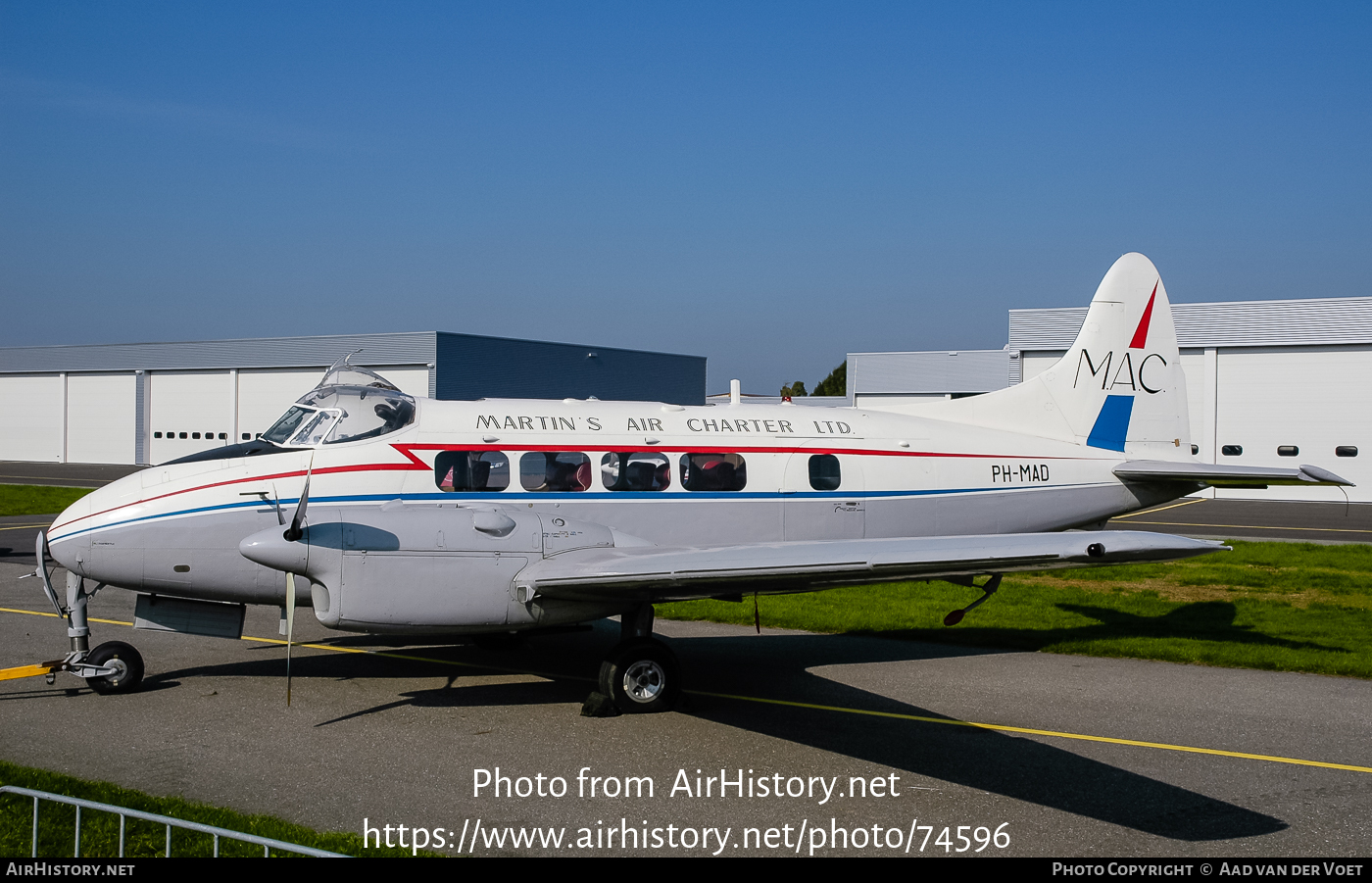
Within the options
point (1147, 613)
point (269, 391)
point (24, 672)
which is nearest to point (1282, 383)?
point (1147, 613)

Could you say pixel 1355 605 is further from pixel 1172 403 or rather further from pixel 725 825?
pixel 725 825

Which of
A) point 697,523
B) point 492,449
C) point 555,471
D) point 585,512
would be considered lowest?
point 697,523

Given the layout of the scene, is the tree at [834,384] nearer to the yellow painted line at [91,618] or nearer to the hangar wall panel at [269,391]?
the hangar wall panel at [269,391]

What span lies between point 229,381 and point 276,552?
163 feet

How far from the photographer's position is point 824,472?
11891mm

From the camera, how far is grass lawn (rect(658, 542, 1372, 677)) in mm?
13508

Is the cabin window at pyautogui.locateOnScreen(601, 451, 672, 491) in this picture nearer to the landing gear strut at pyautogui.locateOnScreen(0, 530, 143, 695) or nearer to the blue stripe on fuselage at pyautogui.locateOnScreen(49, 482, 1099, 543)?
the blue stripe on fuselage at pyautogui.locateOnScreen(49, 482, 1099, 543)

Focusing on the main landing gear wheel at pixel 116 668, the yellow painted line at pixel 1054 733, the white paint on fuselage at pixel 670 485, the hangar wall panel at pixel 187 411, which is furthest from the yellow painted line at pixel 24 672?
the hangar wall panel at pixel 187 411

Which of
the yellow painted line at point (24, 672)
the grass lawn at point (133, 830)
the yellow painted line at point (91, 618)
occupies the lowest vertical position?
the yellow painted line at point (91, 618)

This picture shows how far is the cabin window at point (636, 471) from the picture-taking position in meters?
10.9

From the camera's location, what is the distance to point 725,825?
Answer: 7.05m

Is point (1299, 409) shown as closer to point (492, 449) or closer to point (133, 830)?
point (492, 449)

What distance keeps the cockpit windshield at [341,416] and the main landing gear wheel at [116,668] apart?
8.88ft

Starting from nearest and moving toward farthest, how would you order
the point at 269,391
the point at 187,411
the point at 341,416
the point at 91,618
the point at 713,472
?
the point at 341,416
the point at 713,472
the point at 91,618
the point at 269,391
the point at 187,411
